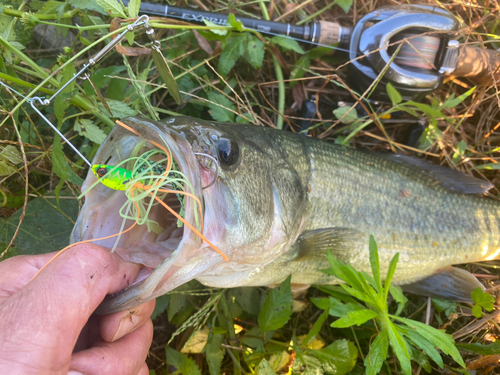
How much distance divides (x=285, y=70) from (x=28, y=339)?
2.51 meters

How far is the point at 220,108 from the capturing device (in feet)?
8.00

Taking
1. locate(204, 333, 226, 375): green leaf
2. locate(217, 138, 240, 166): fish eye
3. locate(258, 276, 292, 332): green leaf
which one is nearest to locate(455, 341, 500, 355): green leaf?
locate(258, 276, 292, 332): green leaf

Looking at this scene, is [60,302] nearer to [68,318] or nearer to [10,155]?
[68,318]

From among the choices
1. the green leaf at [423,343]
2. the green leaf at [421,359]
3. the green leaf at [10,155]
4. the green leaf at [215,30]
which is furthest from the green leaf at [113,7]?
the green leaf at [421,359]

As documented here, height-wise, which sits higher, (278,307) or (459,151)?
(459,151)

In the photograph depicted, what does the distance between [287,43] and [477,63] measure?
1.55 meters

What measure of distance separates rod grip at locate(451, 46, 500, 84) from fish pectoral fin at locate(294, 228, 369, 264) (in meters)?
1.60

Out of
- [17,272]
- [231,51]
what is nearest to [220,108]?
[231,51]

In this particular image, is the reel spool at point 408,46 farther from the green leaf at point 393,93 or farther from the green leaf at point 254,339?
the green leaf at point 254,339

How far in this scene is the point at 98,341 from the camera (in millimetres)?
1444

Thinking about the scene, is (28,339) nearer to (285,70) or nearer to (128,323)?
(128,323)

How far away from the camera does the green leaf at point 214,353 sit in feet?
7.23

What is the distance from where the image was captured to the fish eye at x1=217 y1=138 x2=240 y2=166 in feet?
4.86

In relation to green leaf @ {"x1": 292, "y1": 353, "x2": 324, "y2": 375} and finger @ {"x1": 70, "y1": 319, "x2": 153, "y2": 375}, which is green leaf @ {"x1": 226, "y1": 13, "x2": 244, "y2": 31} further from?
green leaf @ {"x1": 292, "y1": 353, "x2": 324, "y2": 375}
